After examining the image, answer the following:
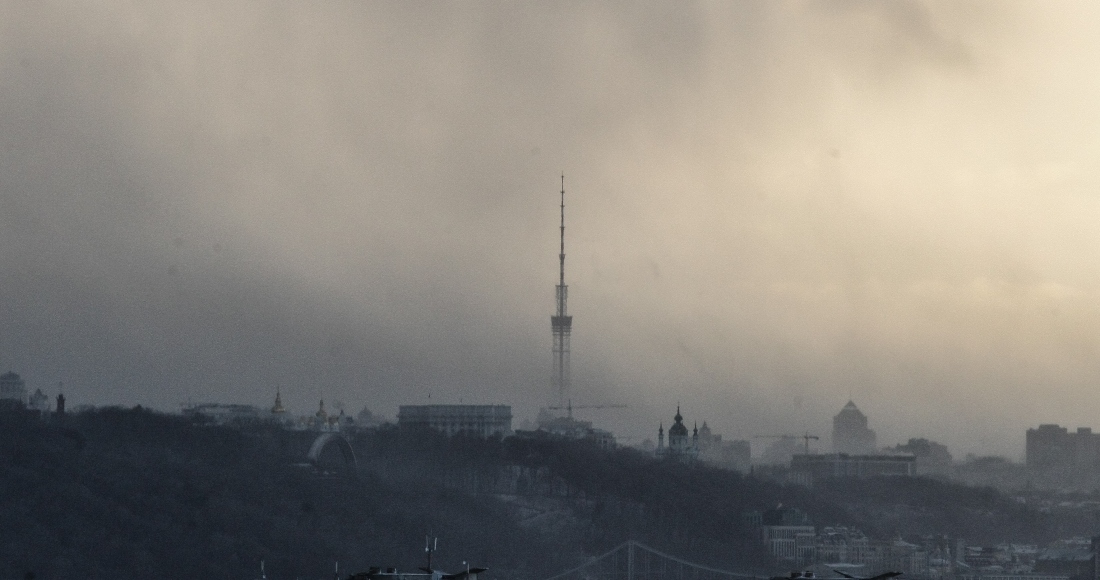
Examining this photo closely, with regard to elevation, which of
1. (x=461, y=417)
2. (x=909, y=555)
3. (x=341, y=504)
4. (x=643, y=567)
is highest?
(x=461, y=417)

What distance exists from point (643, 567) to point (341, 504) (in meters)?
15.8

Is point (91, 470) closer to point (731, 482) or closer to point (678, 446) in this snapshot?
Result: point (731, 482)

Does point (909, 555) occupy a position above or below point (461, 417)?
below

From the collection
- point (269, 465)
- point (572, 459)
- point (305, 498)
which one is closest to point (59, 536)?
point (305, 498)

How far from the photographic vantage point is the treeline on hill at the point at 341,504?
96.3 metres

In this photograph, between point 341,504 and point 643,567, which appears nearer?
point 341,504

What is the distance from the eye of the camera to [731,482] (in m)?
165

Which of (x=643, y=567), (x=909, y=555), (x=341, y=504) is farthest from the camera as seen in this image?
(x=909, y=555)

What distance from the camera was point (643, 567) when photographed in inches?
4958

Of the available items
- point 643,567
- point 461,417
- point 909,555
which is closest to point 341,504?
point 643,567

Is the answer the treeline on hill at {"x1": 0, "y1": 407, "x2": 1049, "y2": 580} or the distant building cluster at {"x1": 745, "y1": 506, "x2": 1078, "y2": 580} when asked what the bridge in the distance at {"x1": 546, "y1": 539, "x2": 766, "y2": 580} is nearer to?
the treeline on hill at {"x1": 0, "y1": 407, "x2": 1049, "y2": 580}

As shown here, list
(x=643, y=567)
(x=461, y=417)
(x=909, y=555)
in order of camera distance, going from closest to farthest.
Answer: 1. (x=643, y=567)
2. (x=909, y=555)
3. (x=461, y=417)

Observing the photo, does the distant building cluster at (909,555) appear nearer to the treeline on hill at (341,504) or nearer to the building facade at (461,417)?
the treeline on hill at (341,504)

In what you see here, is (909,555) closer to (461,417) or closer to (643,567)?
(643,567)
